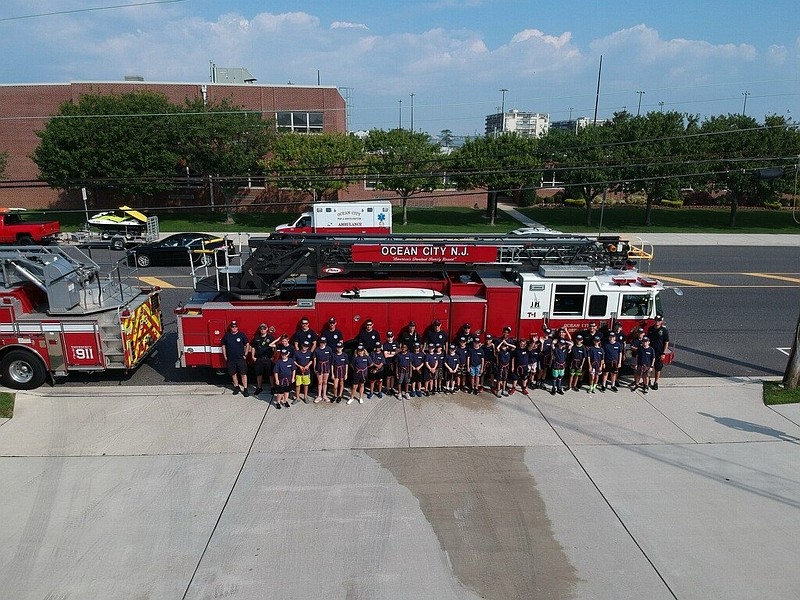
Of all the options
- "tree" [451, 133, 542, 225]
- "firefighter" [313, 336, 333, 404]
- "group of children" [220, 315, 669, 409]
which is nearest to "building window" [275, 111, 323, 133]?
"tree" [451, 133, 542, 225]

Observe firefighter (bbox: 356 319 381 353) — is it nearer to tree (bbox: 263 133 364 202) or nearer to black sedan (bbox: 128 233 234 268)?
black sedan (bbox: 128 233 234 268)

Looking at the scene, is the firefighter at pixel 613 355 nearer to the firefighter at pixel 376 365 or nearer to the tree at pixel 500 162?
the firefighter at pixel 376 365

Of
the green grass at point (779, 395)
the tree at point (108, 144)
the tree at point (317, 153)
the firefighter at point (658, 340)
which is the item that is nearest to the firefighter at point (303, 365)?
the firefighter at point (658, 340)

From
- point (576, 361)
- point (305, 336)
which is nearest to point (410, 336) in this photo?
point (305, 336)

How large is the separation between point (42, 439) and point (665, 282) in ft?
69.0

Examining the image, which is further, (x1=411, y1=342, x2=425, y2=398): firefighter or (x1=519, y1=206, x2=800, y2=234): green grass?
(x1=519, y1=206, x2=800, y2=234): green grass

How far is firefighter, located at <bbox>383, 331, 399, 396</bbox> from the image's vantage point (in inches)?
460

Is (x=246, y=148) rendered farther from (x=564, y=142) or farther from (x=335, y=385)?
(x=335, y=385)

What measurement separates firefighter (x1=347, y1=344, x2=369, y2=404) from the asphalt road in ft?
10.6

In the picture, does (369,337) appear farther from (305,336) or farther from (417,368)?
(305,336)

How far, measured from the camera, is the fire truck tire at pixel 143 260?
81.4 feet

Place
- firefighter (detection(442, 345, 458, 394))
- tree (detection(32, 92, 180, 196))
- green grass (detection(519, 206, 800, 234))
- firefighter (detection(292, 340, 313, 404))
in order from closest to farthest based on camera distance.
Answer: firefighter (detection(292, 340, 313, 404)) < firefighter (detection(442, 345, 458, 394)) < tree (detection(32, 92, 180, 196)) < green grass (detection(519, 206, 800, 234))

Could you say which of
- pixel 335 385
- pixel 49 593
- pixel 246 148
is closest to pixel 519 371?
pixel 335 385

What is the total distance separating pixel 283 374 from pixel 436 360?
9.94 feet
